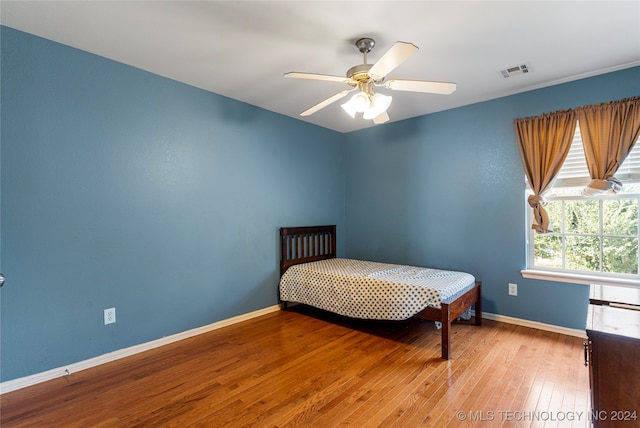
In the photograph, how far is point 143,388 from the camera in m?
2.04

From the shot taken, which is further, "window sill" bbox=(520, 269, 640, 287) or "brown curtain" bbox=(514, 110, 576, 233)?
"brown curtain" bbox=(514, 110, 576, 233)

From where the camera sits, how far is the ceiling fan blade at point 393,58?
1.55m

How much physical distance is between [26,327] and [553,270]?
4356 mm

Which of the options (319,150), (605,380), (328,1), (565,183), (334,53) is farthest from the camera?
(319,150)

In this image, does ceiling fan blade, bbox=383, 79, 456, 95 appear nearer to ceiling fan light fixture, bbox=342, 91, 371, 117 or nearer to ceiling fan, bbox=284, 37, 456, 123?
ceiling fan, bbox=284, 37, 456, 123

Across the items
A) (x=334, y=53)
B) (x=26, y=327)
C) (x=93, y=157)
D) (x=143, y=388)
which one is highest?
(x=334, y=53)

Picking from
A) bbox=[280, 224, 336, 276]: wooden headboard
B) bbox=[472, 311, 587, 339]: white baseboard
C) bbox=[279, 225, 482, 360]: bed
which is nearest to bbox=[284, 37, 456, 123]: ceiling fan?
bbox=[279, 225, 482, 360]: bed

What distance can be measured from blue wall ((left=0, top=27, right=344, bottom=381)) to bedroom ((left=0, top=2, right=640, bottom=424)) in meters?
0.01

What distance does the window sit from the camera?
8.47 ft

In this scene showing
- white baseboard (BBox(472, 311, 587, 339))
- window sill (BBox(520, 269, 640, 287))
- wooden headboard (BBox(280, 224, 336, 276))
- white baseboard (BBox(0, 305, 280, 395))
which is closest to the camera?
white baseboard (BBox(0, 305, 280, 395))

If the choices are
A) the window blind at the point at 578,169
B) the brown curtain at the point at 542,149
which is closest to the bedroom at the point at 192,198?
the brown curtain at the point at 542,149

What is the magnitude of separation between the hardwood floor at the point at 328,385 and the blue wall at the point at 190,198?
352 millimetres

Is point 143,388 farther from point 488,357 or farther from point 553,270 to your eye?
point 553,270

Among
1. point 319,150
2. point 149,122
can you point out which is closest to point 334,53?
point 149,122
